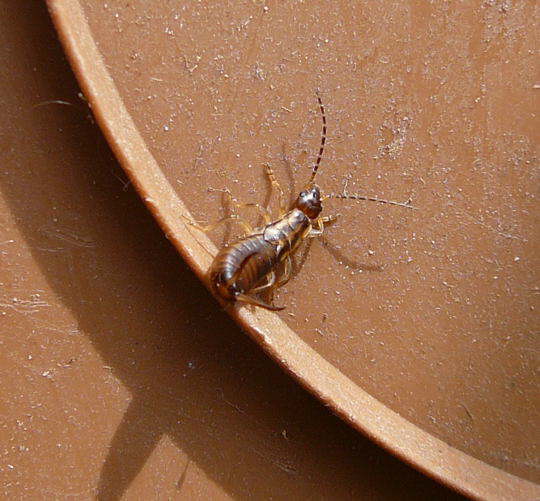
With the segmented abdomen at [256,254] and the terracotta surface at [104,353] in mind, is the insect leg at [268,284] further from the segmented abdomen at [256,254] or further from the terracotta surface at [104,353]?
the terracotta surface at [104,353]

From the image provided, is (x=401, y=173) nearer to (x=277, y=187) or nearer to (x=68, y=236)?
(x=277, y=187)

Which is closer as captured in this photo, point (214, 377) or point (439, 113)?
point (214, 377)

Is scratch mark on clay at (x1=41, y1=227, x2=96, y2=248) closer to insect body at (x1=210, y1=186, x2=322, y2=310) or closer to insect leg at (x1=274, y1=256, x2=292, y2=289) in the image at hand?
insect body at (x1=210, y1=186, x2=322, y2=310)

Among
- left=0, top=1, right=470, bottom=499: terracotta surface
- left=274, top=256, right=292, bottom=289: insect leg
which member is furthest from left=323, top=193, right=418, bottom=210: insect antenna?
left=0, top=1, right=470, bottom=499: terracotta surface

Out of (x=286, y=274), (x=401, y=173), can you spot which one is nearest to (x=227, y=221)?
(x=286, y=274)

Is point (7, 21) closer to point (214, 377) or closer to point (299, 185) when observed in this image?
point (299, 185)

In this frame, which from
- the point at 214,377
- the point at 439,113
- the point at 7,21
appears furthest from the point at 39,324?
the point at 439,113
